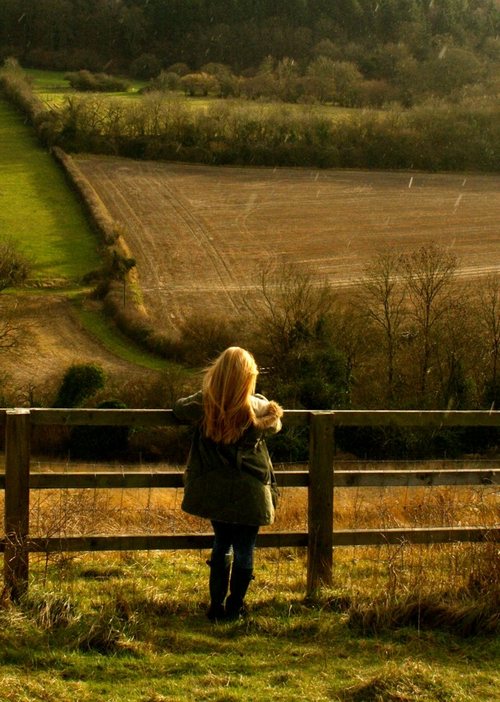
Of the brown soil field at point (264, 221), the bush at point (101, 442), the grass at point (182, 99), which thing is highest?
the grass at point (182, 99)

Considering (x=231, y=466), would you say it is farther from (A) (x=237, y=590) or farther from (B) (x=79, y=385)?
(B) (x=79, y=385)

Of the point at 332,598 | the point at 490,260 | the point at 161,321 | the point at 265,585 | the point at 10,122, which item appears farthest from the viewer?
the point at 10,122

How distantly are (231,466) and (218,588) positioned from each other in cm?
75

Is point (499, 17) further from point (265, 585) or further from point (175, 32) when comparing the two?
point (265, 585)

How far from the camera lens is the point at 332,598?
584cm

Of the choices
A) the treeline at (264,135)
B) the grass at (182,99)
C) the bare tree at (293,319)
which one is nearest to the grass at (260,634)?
the bare tree at (293,319)

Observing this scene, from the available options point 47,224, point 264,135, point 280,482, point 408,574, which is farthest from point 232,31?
point 408,574

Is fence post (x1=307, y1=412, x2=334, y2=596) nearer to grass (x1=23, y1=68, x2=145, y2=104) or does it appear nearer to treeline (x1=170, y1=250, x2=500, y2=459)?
treeline (x1=170, y1=250, x2=500, y2=459)

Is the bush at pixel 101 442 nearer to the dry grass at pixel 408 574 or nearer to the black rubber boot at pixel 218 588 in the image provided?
the dry grass at pixel 408 574

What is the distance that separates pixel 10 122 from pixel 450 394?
5590 centimetres

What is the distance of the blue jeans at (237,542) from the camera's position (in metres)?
5.56

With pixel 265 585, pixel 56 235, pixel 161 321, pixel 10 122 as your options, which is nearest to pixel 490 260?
pixel 161 321

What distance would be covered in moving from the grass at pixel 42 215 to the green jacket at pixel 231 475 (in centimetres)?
4421

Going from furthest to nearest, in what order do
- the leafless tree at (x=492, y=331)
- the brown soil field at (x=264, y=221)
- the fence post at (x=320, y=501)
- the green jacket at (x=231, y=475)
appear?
the brown soil field at (x=264, y=221), the leafless tree at (x=492, y=331), the fence post at (x=320, y=501), the green jacket at (x=231, y=475)
